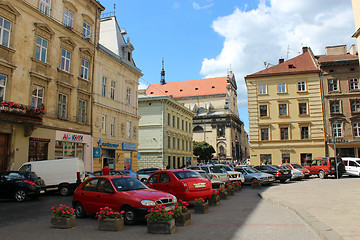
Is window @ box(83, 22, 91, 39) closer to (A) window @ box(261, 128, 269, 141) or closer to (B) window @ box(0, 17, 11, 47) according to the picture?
(B) window @ box(0, 17, 11, 47)

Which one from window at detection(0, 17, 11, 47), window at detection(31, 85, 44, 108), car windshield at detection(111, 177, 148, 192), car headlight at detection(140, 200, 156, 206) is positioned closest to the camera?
car headlight at detection(140, 200, 156, 206)

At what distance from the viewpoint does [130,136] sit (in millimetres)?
33594

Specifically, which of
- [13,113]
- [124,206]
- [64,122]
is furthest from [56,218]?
[64,122]

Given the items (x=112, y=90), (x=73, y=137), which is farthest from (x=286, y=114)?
(x=73, y=137)

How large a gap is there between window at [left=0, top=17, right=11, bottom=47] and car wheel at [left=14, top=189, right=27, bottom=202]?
9.66 metres

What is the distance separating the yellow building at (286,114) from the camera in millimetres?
40094

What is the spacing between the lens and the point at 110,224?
8.20 metres

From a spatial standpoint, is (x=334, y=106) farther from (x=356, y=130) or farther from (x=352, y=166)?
(x=352, y=166)

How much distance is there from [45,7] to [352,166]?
30268 millimetres

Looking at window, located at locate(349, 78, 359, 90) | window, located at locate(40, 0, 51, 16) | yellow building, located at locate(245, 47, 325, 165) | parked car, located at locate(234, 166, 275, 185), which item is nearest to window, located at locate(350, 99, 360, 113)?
window, located at locate(349, 78, 359, 90)

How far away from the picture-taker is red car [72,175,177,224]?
29.3 feet

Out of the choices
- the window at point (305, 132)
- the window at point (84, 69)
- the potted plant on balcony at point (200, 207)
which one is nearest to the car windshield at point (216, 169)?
the potted plant on balcony at point (200, 207)

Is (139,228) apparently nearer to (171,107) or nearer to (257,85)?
(257,85)

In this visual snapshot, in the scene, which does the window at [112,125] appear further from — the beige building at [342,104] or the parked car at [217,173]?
the beige building at [342,104]
